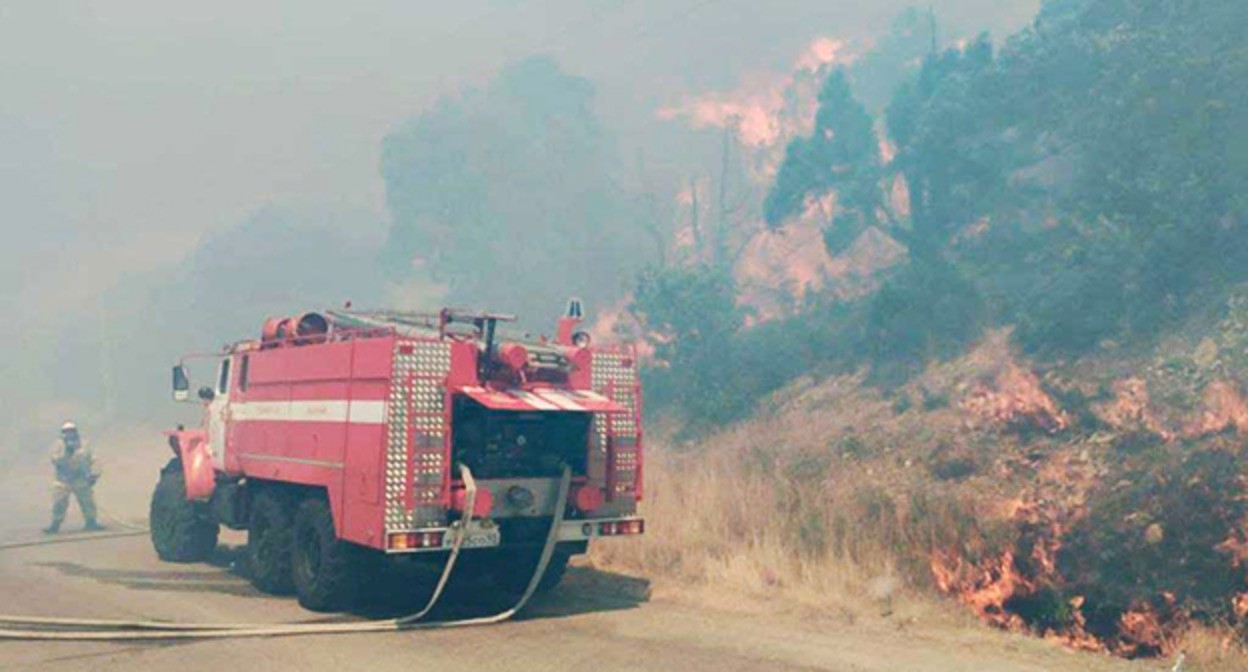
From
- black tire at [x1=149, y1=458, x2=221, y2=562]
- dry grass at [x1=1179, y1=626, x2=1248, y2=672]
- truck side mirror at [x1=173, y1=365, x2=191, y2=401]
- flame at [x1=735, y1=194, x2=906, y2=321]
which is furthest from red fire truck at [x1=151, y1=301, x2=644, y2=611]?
flame at [x1=735, y1=194, x2=906, y2=321]

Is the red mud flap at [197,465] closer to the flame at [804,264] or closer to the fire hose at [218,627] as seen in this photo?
the fire hose at [218,627]

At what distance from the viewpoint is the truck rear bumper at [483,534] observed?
883cm

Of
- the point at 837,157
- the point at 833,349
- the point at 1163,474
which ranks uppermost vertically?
the point at 837,157

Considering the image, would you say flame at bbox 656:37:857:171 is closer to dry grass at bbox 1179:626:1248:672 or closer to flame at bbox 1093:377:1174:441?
flame at bbox 1093:377:1174:441

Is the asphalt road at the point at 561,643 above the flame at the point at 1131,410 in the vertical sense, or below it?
below

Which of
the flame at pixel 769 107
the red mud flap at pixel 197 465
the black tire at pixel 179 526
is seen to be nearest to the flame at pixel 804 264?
the flame at pixel 769 107

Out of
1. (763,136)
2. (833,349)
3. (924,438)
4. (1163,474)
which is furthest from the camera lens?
(763,136)

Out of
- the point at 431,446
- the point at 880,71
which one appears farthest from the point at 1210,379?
the point at 880,71

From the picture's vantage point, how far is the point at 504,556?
10836mm

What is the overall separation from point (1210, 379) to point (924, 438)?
4.73m

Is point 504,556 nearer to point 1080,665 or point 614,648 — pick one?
point 614,648

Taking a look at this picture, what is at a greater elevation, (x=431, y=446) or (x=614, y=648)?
(x=431, y=446)

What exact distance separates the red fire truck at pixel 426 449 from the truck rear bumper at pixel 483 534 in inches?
0.5

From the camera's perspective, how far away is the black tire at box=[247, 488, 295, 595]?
10883 millimetres
